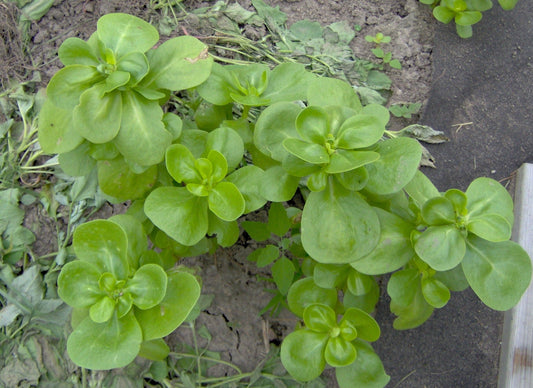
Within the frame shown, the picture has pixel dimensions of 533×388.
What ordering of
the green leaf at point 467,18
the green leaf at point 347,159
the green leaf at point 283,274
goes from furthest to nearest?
1. the green leaf at point 467,18
2. the green leaf at point 283,274
3. the green leaf at point 347,159

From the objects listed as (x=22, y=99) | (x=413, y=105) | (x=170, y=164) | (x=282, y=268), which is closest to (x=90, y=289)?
(x=170, y=164)

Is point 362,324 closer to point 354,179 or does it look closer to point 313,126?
point 354,179

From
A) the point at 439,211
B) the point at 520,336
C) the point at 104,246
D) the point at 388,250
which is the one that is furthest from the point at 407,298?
the point at 520,336

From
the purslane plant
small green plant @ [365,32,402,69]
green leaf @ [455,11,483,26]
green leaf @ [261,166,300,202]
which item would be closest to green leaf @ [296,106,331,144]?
the purslane plant

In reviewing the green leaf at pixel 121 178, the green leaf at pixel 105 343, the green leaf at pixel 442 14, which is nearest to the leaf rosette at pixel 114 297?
the green leaf at pixel 105 343

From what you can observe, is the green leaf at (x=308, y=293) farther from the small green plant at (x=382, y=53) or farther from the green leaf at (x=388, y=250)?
the small green plant at (x=382, y=53)

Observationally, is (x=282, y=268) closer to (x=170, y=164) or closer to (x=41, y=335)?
(x=170, y=164)
